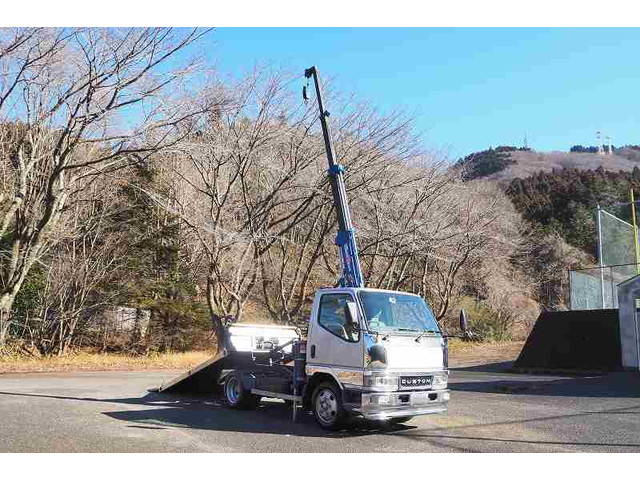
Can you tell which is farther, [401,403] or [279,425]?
[279,425]

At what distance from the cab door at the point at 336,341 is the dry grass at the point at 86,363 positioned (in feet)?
47.5

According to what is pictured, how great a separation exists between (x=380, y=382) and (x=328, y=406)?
1.05m

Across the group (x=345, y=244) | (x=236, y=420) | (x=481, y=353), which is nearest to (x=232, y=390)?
(x=236, y=420)

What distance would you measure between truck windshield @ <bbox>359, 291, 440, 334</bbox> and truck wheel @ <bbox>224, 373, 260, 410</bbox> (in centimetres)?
326

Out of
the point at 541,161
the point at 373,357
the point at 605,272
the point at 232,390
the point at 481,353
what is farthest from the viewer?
the point at 541,161

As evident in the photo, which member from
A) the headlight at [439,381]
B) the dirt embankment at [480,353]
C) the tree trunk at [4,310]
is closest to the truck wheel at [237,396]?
the headlight at [439,381]

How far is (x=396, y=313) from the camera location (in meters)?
9.11

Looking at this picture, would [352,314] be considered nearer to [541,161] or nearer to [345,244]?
[345,244]

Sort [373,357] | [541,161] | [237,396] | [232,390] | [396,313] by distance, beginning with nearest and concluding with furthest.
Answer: [373,357]
[396,313]
[237,396]
[232,390]
[541,161]

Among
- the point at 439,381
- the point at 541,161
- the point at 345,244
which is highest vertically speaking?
the point at 541,161

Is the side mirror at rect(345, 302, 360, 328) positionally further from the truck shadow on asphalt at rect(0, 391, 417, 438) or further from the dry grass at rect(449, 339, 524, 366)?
the dry grass at rect(449, 339, 524, 366)

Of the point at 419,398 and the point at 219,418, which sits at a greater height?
the point at 419,398

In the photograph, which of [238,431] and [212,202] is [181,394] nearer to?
[238,431]

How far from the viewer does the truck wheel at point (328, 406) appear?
28.6ft
